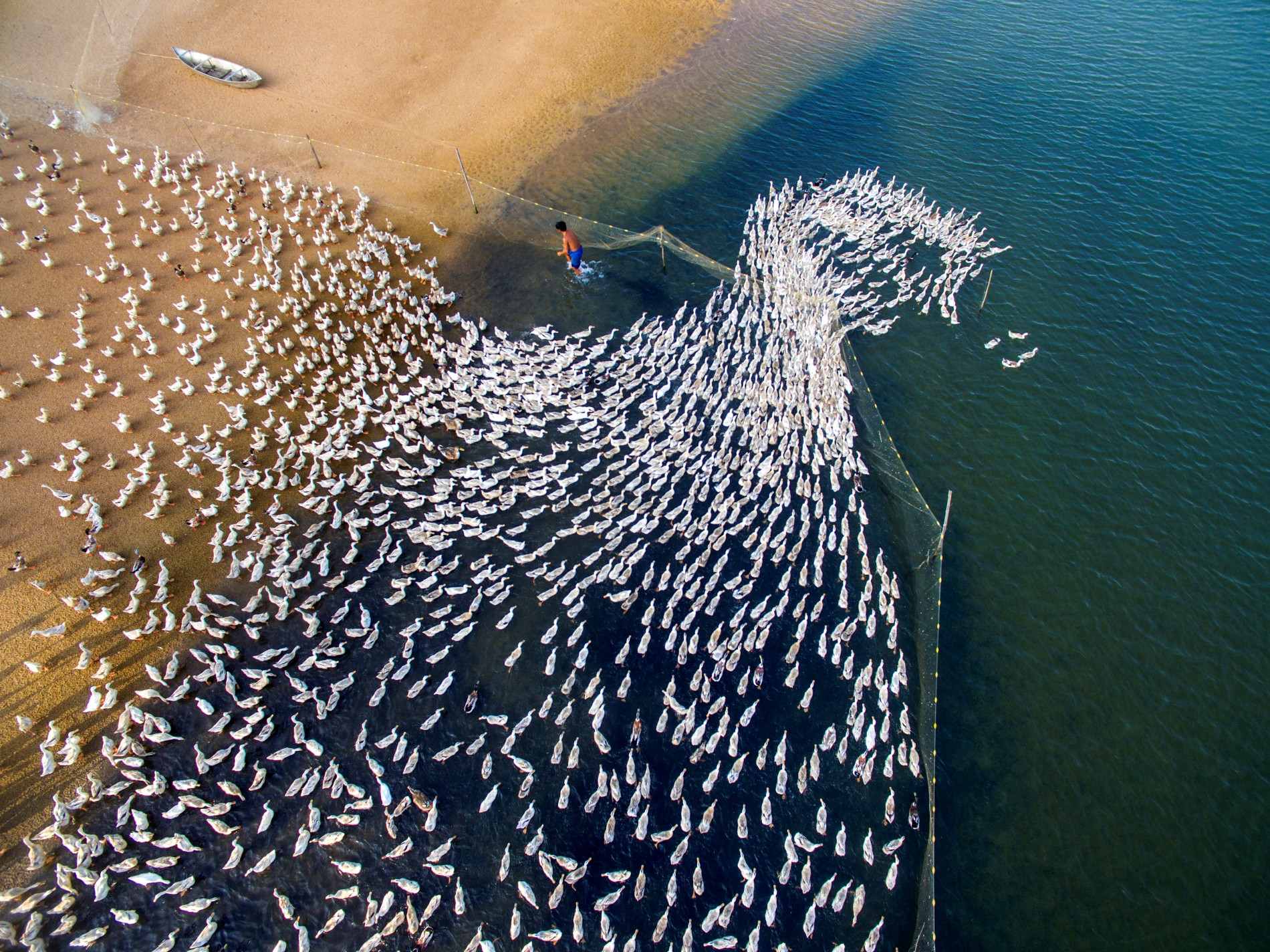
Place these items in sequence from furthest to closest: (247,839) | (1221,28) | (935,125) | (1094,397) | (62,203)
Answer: (1221,28) → (935,125) → (62,203) → (1094,397) → (247,839)

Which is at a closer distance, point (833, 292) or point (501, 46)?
point (833, 292)

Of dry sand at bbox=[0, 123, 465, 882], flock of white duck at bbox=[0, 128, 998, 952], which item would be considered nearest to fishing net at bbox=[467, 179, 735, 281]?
dry sand at bbox=[0, 123, 465, 882]

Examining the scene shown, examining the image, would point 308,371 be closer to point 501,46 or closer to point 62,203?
point 62,203

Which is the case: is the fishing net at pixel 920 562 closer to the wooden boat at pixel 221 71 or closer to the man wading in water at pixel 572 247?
the man wading in water at pixel 572 247

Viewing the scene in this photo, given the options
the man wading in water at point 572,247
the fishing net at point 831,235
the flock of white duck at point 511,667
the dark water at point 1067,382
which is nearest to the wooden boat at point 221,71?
the fishing net at point 831,235

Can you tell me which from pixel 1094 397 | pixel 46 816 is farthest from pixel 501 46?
pixel 46 816

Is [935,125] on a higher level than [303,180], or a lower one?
higher

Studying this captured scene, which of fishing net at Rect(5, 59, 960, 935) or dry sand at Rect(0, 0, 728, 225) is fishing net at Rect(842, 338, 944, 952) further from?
dry sand at Rect(0, 0, 728, 225)
